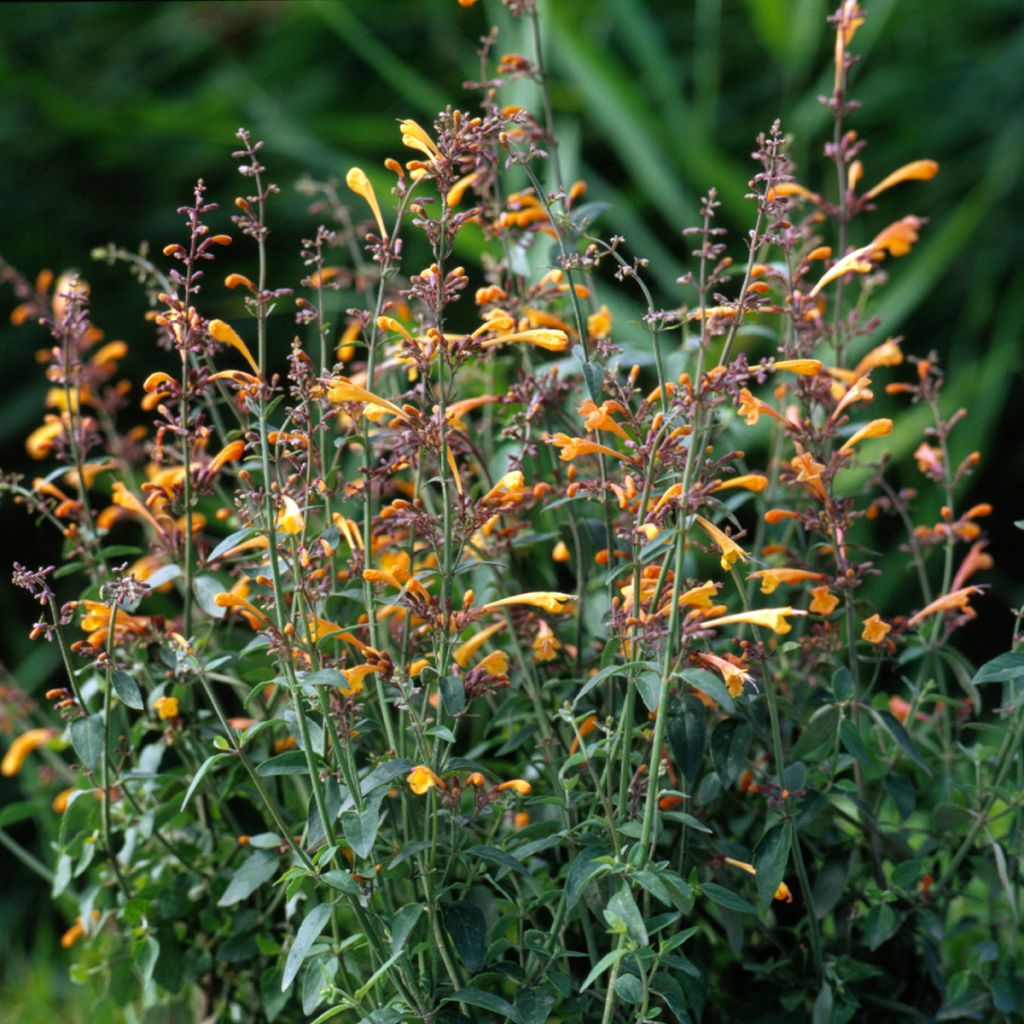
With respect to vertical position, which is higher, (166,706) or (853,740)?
(166,706)

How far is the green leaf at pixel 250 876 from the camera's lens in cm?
125

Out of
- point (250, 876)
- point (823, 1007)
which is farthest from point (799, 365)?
point (250, 876)

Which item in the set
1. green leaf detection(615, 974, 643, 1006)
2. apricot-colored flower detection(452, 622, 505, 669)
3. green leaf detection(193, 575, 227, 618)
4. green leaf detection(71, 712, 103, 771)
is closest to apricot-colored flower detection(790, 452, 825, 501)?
apricot-colored flower detection(452, 622, 505, 669)

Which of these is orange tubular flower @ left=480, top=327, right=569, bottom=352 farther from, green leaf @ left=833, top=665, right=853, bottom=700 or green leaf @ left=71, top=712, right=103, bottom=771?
green leaf @ left=71, top=712, right=103, bottom=771

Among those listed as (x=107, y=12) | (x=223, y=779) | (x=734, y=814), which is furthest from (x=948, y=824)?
(x=107, y=12)

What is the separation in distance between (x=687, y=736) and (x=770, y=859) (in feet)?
0.47

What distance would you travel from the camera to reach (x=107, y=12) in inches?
164

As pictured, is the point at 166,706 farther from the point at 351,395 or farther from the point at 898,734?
the point at 898,734

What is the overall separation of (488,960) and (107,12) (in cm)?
379

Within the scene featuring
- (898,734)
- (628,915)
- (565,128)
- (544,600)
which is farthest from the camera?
(565,128)

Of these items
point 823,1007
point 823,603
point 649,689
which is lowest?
point 823,1007

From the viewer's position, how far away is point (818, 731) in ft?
4.01

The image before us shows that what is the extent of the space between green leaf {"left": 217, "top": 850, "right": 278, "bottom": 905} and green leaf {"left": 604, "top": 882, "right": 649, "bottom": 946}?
0.40 m

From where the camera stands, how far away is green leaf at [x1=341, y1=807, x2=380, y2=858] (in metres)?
0.99
